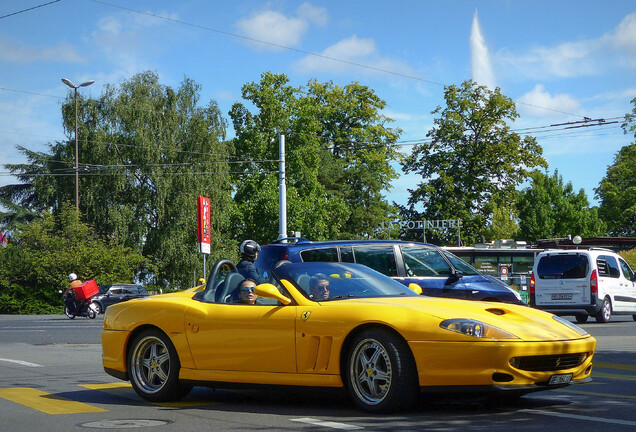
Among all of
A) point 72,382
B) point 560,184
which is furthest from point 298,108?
point 72,382

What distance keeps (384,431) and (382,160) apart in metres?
59.5

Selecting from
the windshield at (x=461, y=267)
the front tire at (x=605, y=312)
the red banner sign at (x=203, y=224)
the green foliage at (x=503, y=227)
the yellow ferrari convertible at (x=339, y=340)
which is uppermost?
the green foliage at (x=503, y=227)

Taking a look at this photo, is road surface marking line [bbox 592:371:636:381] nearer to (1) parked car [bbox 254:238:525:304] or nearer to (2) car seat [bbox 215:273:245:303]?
(1) parked car [bbox 254:238:525:304]

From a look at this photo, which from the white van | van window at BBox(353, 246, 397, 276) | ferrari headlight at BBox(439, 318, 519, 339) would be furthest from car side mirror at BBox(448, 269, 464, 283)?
the white van

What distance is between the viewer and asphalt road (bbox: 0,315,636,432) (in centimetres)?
657

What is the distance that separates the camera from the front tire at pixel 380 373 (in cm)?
689

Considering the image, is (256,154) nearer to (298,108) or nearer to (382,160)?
(298,108)

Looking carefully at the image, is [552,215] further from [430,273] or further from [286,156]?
[430,273]

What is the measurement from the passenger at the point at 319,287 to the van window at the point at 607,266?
16843mm

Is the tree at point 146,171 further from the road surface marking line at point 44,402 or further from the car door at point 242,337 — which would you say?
the car door at point 242,337

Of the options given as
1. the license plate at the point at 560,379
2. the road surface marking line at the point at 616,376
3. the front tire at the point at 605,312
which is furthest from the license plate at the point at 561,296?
the license plate at the point at 560,379

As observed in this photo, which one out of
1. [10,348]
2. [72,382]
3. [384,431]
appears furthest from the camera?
[10,348]

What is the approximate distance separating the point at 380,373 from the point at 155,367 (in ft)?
8.36

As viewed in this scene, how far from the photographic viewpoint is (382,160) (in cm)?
6531
